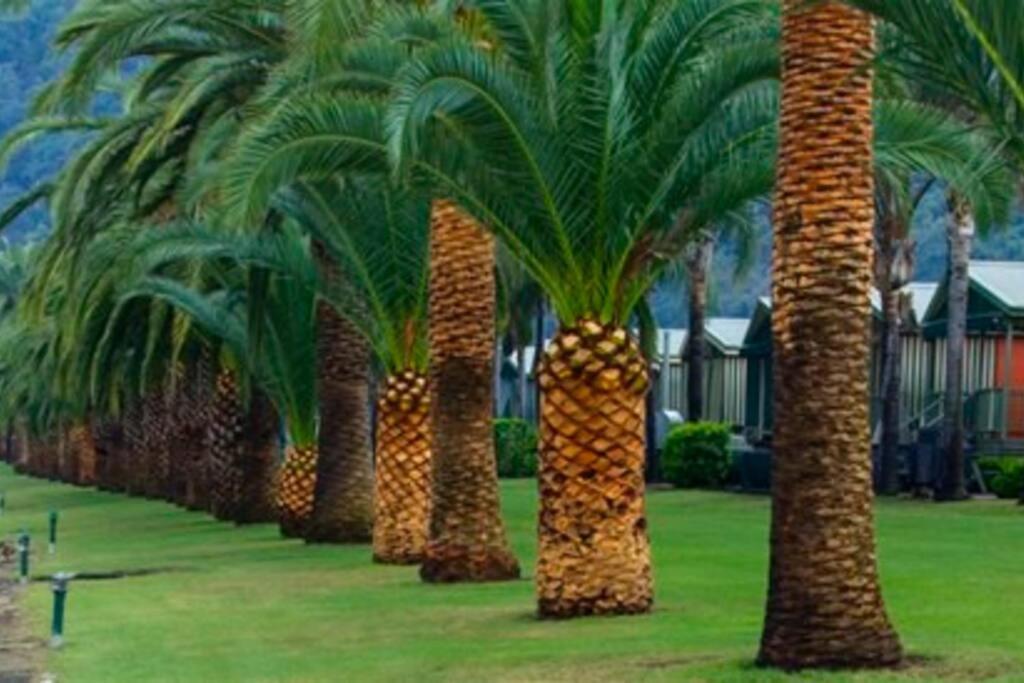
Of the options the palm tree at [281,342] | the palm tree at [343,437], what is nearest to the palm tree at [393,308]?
the palm tree at [343,437]

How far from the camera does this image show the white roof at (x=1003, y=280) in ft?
151

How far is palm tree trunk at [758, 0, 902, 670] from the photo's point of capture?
1485 cm

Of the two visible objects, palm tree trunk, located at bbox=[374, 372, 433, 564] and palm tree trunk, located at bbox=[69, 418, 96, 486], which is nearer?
palm tree trunk, located at bbox=[374, 372, 433, 564]

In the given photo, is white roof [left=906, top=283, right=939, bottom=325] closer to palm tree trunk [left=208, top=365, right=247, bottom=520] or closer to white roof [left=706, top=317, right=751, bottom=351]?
white roof [left=706, top=317, right=751, bottom=351]

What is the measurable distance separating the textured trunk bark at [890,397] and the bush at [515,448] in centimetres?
1975

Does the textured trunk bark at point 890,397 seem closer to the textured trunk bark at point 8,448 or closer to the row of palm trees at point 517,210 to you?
the row of palm trees at point 517,210

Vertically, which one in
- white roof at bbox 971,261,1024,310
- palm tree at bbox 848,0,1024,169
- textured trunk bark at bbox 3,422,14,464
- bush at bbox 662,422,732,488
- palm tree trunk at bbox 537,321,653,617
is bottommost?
palm tree trunk at bbox 537,321,653,617

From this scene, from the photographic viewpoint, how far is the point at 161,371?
165 ft

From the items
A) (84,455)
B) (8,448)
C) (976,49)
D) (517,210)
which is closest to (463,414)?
(517,210)

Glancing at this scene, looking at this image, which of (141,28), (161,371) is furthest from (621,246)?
(161,371)

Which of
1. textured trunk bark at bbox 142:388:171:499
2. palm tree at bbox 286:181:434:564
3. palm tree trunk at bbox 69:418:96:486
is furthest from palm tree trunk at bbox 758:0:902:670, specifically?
palm tree trunk at bbox 69:418:96:486

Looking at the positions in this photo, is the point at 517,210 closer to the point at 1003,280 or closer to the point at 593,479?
the point at 593,479

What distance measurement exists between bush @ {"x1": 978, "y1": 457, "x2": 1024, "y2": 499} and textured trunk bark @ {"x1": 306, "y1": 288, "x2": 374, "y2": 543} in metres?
12.7

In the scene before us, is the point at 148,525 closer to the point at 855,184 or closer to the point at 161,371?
the point at 161,371
